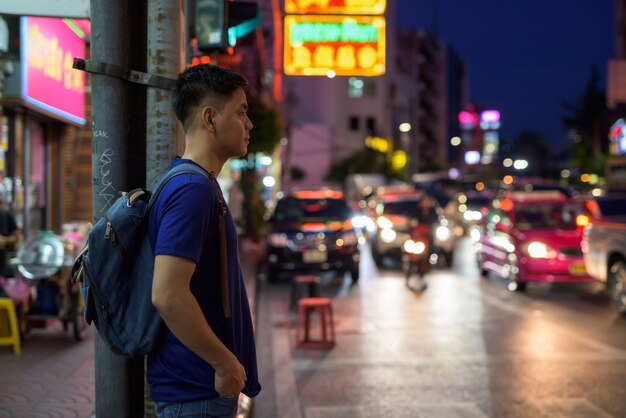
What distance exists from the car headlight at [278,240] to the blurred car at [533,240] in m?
4.15

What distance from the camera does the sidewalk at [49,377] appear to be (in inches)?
254

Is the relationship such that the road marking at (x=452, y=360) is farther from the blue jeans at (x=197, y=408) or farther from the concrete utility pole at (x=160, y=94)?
the blue jeans at (x=197, y=408)

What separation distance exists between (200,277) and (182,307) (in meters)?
0.19

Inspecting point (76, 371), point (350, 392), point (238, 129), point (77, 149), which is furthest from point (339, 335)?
point (77, 149)

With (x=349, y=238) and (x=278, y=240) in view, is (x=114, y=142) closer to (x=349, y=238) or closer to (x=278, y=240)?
(x=278, y=240)

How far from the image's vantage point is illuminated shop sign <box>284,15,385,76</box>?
15102mm

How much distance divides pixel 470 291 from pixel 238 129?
42.2ft

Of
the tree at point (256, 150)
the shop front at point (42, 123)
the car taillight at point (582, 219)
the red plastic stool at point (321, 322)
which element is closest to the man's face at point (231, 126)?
the red plastic stool at point (321, 322)

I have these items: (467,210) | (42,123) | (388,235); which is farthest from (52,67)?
(467,210)

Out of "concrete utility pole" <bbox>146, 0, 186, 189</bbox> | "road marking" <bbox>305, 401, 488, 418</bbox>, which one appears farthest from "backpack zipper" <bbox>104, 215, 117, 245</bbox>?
"road marking" <bbox>305, 401, 488, 418</bbox>

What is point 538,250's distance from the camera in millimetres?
14320

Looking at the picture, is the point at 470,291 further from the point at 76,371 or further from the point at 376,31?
the point at 76,371

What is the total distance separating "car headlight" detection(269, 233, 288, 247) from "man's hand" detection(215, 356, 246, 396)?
13678 millimetres

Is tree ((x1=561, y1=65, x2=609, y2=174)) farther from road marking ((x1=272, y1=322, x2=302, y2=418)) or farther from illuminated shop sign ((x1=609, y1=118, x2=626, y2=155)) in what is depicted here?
road marking ((x1=272, y1=322, x2=302, y2=418))
